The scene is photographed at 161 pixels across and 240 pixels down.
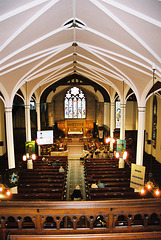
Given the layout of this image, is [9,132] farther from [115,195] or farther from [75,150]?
[75,150]

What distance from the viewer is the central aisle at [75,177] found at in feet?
39.1

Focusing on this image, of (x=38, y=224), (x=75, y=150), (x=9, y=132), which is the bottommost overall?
(x=75, y=150)

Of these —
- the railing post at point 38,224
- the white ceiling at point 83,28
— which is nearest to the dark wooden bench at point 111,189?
the white ceiling at point 83,28

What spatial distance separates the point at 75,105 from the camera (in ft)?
90.7

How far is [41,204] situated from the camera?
144 inches

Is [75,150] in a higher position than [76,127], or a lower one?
lower

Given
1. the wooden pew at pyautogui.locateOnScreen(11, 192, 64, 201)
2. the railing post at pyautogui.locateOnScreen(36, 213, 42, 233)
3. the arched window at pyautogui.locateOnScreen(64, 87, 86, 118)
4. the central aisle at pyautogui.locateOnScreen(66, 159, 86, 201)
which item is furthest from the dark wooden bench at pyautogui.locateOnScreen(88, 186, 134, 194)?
the arched window at pyautogui.locateOnScreen(64, 87, 86, 118)

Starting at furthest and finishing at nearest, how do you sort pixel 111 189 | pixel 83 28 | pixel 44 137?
pixel 44 137 < pixel 111 189 < pixel 83 28

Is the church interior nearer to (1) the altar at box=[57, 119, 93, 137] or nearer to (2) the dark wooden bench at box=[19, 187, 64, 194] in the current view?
(2) the dark wooden bench at box=[19, 187, 64, 194]

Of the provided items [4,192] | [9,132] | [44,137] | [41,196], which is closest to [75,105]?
[44,137]

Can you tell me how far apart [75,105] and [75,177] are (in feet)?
49.3

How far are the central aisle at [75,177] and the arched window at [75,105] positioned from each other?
10.9 meters

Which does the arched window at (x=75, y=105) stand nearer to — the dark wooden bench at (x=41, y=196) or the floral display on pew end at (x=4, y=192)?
the dark wooden bench at (x=41, y=196)

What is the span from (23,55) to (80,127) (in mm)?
19419
